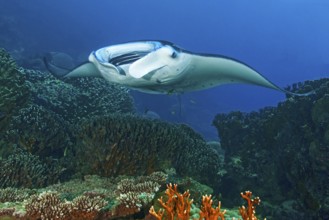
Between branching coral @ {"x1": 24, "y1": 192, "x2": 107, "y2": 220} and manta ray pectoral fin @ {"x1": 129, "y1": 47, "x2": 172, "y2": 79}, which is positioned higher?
manta ray pectoral fin @ {"x1": 129, "y1": 47, "x2": 172, "y2": 79}

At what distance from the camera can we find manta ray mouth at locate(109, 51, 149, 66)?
461cm

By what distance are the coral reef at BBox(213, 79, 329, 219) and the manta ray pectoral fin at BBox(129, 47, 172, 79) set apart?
3.91 meters

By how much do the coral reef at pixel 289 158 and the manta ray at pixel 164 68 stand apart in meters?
2.87

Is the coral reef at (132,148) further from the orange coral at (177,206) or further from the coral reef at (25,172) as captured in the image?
the orange coral at (177,206)

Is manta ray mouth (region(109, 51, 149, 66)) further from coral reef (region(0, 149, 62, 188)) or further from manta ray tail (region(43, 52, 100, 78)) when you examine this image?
coral reef (region(0, 149, 62, 188))

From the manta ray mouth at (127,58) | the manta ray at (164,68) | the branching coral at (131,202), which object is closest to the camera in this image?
the branching coral at (131,202)

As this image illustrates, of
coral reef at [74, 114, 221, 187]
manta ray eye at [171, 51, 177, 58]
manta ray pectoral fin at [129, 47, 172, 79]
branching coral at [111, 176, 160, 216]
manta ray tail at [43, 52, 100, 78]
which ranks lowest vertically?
branching coral at [111, 176, 160, 216]

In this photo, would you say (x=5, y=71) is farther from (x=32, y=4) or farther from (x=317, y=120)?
(x=32, y=4)

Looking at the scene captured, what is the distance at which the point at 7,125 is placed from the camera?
7.43 meters

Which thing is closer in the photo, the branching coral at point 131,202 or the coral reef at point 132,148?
the branching coral at point 131,202

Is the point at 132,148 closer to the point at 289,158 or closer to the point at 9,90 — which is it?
the point at 9,90

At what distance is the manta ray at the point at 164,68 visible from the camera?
14.5 feet

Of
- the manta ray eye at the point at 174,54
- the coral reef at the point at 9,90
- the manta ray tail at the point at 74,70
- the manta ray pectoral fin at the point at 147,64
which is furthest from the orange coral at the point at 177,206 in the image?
the coral reef at the point at 9,90

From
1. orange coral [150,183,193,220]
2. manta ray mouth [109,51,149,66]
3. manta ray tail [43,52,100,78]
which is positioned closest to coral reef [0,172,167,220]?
orange coral [150,183,193,220]
